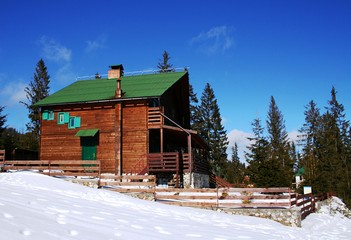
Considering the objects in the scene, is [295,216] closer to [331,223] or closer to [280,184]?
→ [331,223]

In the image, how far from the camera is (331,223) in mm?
16516

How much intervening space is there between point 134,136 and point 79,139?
4.57 meters

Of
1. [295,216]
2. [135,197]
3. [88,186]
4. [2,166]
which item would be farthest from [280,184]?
[2,166]

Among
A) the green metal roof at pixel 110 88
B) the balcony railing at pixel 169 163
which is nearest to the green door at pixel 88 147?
the green metal roof at pixel 110 88

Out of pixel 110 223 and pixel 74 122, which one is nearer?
pixel 110 223

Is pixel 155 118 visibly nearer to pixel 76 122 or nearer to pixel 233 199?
pixel 76 122

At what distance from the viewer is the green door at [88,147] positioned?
25.8 m

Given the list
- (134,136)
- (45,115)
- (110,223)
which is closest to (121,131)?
(134,136)

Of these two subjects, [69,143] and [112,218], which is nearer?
[112,218]

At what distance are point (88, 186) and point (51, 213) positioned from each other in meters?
9.57

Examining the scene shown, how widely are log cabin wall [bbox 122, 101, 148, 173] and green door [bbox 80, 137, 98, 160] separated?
2435 millimetres

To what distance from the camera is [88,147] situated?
2603 cm

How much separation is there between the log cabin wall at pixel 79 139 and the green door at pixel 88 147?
1.02 ft

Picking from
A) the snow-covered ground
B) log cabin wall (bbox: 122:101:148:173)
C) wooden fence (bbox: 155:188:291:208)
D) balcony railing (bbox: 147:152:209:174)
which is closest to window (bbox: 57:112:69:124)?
log cabin wall (bbox: 122:101:148:173)
